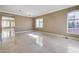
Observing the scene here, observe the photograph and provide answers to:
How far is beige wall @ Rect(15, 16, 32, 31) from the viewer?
→ 43.1ft

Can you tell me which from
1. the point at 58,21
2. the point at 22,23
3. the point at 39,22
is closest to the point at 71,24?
the point at 58,21

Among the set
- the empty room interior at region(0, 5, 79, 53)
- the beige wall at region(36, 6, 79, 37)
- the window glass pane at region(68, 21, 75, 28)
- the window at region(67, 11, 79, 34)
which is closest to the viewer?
the empty room interior at region(0, 5, 79, 53)

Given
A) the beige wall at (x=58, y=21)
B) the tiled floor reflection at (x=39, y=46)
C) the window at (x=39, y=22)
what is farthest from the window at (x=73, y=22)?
the window at (x=39, y=22)

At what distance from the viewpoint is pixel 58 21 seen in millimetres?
9258

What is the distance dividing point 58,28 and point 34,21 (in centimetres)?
782

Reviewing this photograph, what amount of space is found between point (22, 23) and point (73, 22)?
864 cm

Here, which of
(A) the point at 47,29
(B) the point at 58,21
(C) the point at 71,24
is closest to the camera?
(C) the point at 71,24

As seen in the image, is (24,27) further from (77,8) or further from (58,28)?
(77,8)

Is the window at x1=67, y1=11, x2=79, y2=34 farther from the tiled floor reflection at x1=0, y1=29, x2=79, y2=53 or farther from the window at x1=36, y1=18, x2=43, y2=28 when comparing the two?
the window at x1=36, y1=18, x2=43, y2=28

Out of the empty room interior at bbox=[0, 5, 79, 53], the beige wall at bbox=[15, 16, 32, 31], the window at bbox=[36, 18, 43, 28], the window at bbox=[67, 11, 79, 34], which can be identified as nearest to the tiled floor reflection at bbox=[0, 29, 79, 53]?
the empty room interior at bbox=[0, 5, 79, 53]

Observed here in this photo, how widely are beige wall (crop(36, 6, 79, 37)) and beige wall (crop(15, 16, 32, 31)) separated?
172 inches

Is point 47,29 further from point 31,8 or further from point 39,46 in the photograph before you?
point 39,46
